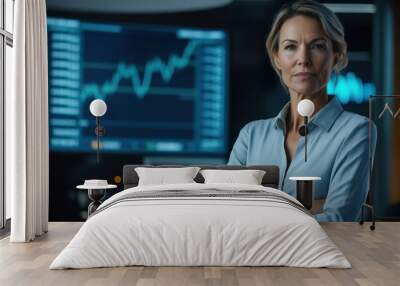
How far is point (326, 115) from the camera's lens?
7016 millimetres

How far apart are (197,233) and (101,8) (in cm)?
398

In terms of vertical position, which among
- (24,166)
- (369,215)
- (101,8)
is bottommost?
(369,215)

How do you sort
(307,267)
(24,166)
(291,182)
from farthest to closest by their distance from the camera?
(291,182), (24,166), (307,267)

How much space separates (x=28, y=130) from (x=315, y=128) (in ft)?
11.2

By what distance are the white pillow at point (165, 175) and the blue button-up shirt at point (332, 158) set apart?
84cm

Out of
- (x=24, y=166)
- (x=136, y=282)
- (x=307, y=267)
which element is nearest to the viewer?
(x=136, y=282)

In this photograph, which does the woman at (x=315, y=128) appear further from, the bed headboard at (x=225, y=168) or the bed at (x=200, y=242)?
the bed at (x=200, y=242)

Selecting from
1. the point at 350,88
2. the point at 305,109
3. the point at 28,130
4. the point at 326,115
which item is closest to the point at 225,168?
the point at 305,109

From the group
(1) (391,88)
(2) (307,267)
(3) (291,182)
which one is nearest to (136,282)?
(2) (307,267)

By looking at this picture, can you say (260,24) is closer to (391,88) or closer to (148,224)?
(391,88)

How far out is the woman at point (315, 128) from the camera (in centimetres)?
688

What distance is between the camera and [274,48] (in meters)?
7.16

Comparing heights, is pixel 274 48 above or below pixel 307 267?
above

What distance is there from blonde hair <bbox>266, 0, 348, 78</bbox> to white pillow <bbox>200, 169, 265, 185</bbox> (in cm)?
143
